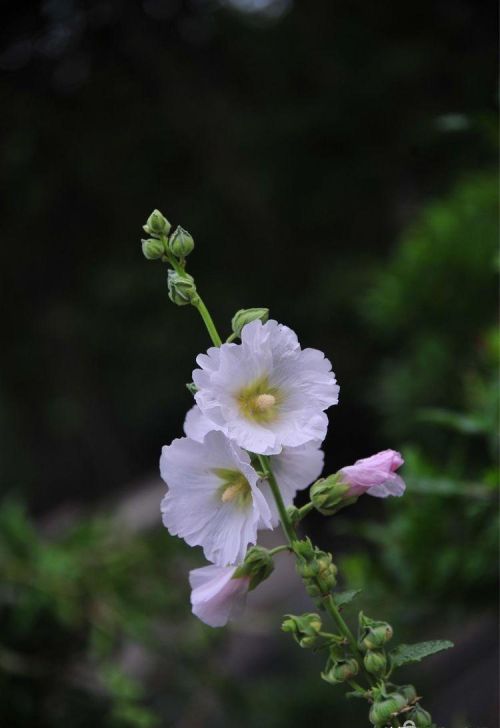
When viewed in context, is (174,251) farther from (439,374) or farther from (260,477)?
(439,374)

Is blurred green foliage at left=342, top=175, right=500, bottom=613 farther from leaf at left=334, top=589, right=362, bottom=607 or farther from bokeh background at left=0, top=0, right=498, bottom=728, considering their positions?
leaf at left=334, top=589, right=362, bottom=607

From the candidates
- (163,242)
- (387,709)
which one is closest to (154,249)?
(163,242)

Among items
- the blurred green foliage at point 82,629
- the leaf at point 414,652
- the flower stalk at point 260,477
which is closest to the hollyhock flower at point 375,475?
the flower stalk at point 260,477

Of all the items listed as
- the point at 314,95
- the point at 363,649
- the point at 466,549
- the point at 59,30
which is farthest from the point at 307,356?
the point at 59,30

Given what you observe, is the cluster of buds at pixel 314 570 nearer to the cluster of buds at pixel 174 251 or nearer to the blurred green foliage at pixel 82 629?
the cluster of buds at pixel 174 251

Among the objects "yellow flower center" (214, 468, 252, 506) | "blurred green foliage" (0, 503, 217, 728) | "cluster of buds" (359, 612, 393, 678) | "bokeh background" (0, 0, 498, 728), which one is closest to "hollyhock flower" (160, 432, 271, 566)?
Result: "yellow flower center" (214, 468, 252, 506)

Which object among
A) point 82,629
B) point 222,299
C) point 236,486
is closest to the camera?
point 236,486
